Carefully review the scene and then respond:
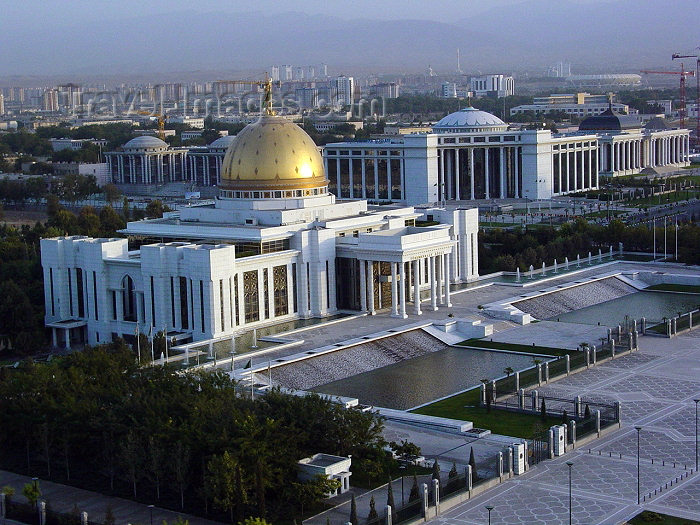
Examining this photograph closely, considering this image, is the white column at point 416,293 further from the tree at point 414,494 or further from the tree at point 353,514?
the tree at point 353,514

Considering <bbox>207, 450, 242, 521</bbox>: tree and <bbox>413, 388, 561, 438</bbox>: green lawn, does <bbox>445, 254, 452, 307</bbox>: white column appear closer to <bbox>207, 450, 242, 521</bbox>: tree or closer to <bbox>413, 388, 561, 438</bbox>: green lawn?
<bbox>413, 388, 561, 438</bbox>: green lawn

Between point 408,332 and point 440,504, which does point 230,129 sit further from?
point 440,504

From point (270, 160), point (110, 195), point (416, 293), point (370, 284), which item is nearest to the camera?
point (416, 293)

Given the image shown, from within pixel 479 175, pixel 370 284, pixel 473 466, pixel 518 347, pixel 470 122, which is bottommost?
pixel 518 347

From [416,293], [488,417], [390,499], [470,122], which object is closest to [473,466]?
[390,499]

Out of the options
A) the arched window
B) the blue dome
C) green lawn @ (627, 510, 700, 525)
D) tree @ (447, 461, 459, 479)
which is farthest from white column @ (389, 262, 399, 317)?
the blue dome

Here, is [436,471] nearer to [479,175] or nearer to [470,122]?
[479,175]

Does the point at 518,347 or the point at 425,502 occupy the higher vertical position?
the point at 425,502
